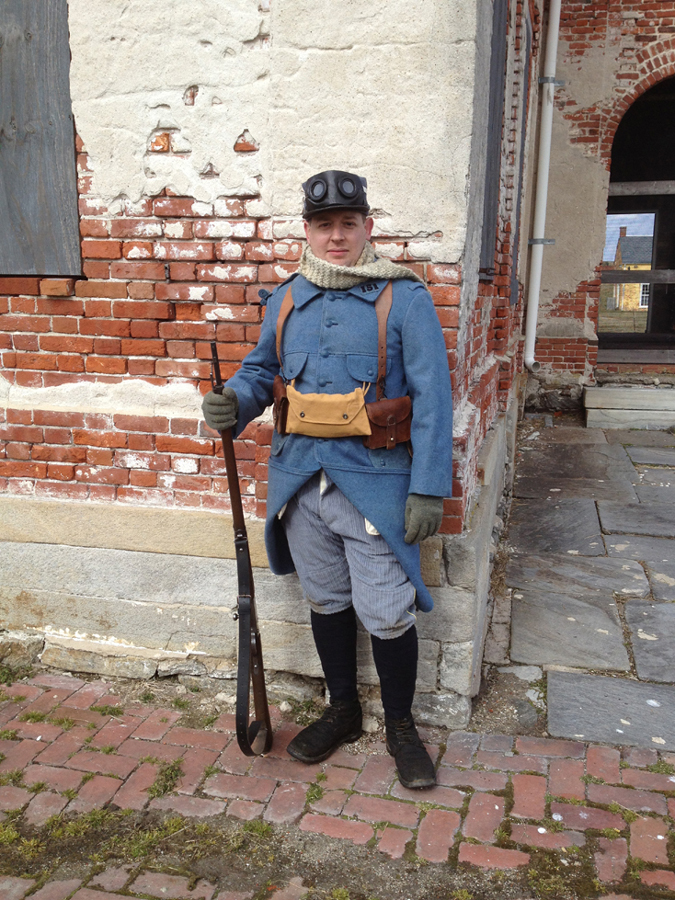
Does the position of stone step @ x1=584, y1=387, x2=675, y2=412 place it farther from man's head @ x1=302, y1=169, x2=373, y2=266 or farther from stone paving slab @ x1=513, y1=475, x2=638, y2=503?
man's head @ x1=302, y1=169, x2=373, y2=266

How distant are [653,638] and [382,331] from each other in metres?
2.22

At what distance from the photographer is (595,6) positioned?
26.5 ft

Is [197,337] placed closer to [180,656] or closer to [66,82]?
[66,82]

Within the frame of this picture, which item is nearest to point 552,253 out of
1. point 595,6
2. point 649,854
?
point 595,6

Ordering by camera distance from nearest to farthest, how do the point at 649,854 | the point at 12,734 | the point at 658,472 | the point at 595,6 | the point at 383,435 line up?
1. the point at 649,854
2. the point at 383,435
3. the point at 12,734
4. the point at 658,472
5. the point at 595,6

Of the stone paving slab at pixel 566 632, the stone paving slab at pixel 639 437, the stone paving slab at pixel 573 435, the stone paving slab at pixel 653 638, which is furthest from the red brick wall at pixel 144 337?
the stone paving slab at pixel 639 437

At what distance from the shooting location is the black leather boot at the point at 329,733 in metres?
2.62

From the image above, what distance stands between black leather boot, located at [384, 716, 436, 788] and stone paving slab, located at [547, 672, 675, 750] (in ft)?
1.85

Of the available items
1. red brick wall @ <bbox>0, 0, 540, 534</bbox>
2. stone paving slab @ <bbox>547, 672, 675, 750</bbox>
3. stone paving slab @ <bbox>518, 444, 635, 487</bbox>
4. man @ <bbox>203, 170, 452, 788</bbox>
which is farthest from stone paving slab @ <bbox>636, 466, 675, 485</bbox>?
man @ <bbox>203, 170, 452, 788</bbox>

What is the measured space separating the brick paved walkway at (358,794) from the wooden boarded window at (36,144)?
1851mm

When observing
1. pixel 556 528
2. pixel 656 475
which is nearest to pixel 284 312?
pixel 556 528

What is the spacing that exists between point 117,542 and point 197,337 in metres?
0.92

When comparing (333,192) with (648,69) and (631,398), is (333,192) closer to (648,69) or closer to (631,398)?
(631,398)

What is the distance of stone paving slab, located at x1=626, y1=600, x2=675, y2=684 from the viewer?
10.6 feet
